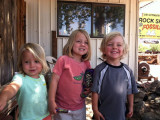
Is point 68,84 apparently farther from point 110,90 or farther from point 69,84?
point 110,90

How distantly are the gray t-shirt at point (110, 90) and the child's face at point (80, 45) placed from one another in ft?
0.92

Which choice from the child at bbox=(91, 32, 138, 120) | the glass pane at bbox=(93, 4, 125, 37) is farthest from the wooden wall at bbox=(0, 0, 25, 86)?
the glass pane at bbox=(93, 4, 125, 37)

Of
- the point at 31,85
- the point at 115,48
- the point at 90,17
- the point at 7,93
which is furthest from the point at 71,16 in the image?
the point at 7,93

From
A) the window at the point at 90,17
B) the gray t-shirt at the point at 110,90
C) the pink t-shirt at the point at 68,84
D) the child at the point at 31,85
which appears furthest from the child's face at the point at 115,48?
the window at the point at 90,17

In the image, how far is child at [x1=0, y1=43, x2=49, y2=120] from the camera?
1479 mm

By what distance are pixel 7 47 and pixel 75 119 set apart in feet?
7.24

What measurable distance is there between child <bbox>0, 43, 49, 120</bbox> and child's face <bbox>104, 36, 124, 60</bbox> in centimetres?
73

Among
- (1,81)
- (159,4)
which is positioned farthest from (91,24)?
(159,4)

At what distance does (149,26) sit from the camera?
2131cm

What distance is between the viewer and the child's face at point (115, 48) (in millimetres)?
1827

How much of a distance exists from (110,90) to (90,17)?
432 centimetres

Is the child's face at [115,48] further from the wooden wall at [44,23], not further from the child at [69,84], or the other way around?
the wooden wall at [44,23]

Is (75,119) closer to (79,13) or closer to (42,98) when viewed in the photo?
(42,98)

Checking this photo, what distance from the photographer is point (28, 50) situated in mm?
1537
